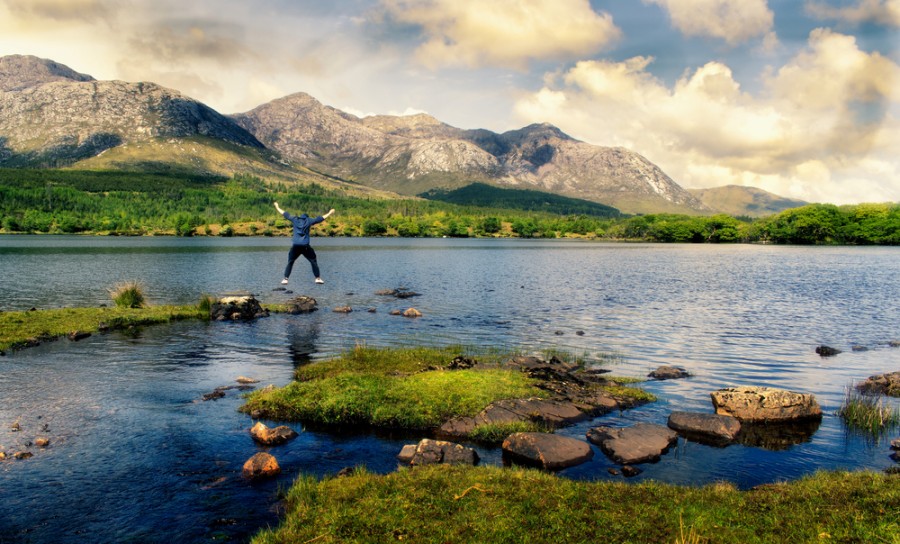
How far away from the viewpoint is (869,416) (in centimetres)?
1914

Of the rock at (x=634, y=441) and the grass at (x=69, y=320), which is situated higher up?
the rock at (x=634, y=441)

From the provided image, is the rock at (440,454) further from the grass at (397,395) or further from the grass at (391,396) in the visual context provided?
the grass at (391,396)

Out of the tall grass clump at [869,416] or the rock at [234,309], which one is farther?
the rock at [234,309]

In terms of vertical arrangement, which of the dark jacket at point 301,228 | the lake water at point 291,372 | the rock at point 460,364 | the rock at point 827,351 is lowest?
the lake water at point 291,372

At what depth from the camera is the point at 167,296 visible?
54438mm

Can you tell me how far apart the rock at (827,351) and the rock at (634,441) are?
21277 mm

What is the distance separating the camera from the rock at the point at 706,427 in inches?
701

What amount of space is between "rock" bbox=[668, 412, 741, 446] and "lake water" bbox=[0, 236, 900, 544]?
79cm

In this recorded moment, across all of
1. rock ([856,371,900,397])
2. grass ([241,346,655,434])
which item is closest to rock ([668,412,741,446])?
grass ([241,346,655,434])

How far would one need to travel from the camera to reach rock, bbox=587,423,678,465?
15953 mm

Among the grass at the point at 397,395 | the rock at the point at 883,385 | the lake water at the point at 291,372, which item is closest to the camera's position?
the lake water at the point at 291,372

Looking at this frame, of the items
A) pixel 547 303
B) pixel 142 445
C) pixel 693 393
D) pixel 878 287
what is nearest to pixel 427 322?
pixel 547 303

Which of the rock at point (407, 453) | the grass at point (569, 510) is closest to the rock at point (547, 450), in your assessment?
the grass at point (569, 510)

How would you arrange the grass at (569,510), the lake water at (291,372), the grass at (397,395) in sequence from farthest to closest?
the grass at (397,395)
the lake water at (291,372)
the grass at (569,510)
